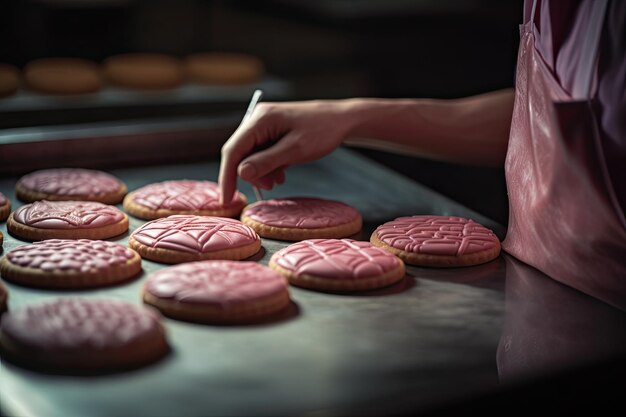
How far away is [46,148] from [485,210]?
1911 millimetres

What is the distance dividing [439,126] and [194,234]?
746 mm

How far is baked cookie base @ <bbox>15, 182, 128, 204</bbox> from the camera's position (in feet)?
8.02

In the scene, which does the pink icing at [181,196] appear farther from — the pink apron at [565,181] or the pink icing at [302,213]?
the pink apron at [565,181]

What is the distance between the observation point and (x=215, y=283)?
1.72 metres

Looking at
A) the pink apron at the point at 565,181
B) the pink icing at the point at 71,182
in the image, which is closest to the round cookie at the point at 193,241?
the pink icing at the point at 71,182

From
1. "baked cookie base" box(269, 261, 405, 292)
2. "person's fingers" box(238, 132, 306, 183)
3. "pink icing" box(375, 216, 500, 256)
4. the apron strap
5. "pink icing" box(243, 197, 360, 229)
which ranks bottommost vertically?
"pink icing" box(243, 197, 360, 229)

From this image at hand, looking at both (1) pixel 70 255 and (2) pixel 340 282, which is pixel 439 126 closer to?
(2) pixel 340 282

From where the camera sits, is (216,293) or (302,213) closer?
(216,293)

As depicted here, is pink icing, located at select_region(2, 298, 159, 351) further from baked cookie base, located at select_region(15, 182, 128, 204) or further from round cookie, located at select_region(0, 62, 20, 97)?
round cookie, located at select_region(0, 62, 20, 97)

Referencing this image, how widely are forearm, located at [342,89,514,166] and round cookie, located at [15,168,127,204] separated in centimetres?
69

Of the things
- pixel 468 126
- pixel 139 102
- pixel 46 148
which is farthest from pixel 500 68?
pixel 46 148

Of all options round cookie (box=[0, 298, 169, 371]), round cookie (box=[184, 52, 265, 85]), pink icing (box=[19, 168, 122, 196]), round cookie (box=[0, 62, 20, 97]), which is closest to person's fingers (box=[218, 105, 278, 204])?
pink icing (box=[19, 168, 122, 196])

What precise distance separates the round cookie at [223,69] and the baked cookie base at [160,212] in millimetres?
1896

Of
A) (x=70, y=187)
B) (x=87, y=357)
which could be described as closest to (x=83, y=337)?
(x=87, y=357)
